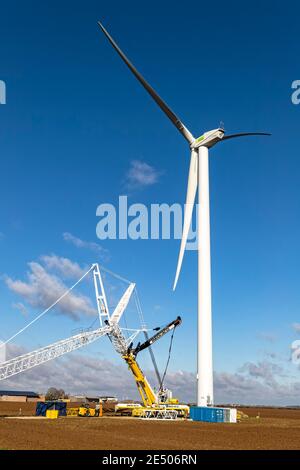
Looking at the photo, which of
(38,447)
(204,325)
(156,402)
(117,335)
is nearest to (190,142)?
(204,325)

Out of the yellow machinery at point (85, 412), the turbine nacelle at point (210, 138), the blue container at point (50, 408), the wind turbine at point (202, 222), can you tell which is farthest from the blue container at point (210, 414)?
the turbine nacelle at point (210, 138)

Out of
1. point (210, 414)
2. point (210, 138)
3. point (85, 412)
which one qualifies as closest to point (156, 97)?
point (210, 138)

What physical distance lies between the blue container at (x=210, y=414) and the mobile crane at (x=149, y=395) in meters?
10.2

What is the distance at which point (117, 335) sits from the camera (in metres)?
82.5

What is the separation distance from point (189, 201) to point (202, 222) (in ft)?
11.9

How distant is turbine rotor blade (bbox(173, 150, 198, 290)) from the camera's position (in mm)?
64062

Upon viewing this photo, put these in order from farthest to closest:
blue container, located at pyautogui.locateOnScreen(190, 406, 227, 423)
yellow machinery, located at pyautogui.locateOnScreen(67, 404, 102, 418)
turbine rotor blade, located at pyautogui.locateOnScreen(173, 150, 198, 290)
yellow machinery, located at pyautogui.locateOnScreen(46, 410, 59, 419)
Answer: yellow machinery, located at pyautogui.locateOnScreen(67, 404, 102, 418), yellow machinery, located at pyautogui.locateOnScreen(46, 410, 59, 419), turbine rotor blade, located at pyautogui.locateOnScreen(173, 150, 198, 290), blue container, located at pyautogui.locateOnScreen(190, 406, 227, 423)

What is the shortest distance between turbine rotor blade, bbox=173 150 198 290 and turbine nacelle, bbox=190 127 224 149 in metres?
1.70

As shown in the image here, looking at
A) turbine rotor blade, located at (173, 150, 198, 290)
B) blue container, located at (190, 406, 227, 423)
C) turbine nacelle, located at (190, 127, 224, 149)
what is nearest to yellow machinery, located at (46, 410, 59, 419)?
blue container, located at (190, 406, 227, 423)

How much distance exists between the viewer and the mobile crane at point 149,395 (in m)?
Result: 74.6

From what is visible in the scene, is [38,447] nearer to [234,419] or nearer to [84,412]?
[234,419]

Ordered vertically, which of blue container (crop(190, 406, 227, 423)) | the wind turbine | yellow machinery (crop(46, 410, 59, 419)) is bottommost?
yellow machinery (crop(46, 410, 59, 419))

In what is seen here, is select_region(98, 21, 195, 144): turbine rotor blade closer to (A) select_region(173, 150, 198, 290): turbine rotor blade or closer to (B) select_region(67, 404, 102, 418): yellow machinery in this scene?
(A) select_region(173, 150, 198, 290): turbine rotor blade
